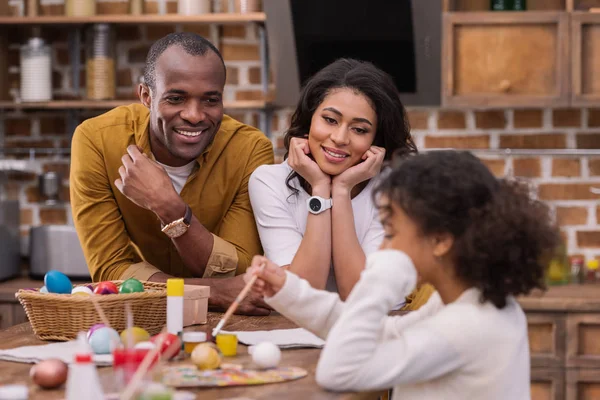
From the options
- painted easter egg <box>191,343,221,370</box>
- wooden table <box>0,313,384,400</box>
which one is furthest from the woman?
painted easter egg <box>191,343,221,370</box>

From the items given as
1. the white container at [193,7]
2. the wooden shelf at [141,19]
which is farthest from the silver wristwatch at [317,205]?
the white container at [193,7]

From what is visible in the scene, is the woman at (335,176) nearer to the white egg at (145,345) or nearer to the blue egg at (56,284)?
the blue egg at (56,284)

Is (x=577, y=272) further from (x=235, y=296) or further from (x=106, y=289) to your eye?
(x=106, y=289)

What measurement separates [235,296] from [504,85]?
71.3 inches

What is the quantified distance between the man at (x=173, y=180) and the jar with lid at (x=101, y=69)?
4.12 feet

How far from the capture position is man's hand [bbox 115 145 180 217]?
203 centimetres

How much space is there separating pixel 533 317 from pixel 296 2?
150 centimetres

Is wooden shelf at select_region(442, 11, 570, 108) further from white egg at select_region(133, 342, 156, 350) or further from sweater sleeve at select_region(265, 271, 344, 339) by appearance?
white egg at select_region(133, 342, 156, 350)

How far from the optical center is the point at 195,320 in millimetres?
1807

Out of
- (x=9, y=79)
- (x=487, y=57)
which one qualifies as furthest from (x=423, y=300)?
(x=9, y=79)

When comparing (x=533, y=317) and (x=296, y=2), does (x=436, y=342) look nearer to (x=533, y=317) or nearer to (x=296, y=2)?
(x=533, y=317)

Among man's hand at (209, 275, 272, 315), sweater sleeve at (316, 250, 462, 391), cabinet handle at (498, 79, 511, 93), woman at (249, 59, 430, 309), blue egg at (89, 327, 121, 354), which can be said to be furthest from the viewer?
cabinet handle at (498, 79, 511, 93)

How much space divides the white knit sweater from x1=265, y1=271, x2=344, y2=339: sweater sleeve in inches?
5.6

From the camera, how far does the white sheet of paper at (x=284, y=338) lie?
62.0 inches
